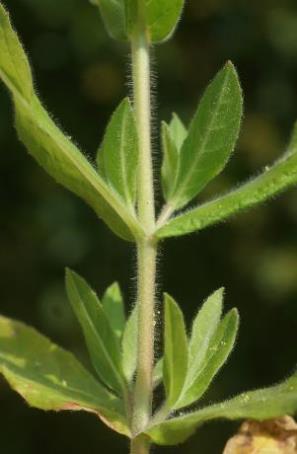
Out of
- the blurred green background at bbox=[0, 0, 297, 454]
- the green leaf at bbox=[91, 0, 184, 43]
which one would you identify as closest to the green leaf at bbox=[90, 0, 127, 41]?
the green leaf at bbox=[91, 0, 184, 43]

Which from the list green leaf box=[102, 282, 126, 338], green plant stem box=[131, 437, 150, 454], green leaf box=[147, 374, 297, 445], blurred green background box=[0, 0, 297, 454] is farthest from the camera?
blurred green background box=[0, 0, 297, 454]

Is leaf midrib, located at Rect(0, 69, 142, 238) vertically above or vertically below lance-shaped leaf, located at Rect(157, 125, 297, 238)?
above

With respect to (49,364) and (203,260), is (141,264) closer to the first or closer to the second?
(49,364)

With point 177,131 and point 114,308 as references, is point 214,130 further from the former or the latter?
point 114,308

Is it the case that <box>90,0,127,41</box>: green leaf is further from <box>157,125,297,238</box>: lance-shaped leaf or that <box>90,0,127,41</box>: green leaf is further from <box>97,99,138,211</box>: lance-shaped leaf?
<box>157,125,297,238</box>: lance-shaped leaf

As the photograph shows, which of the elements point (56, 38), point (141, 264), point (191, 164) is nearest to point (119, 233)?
point (141, 264)
